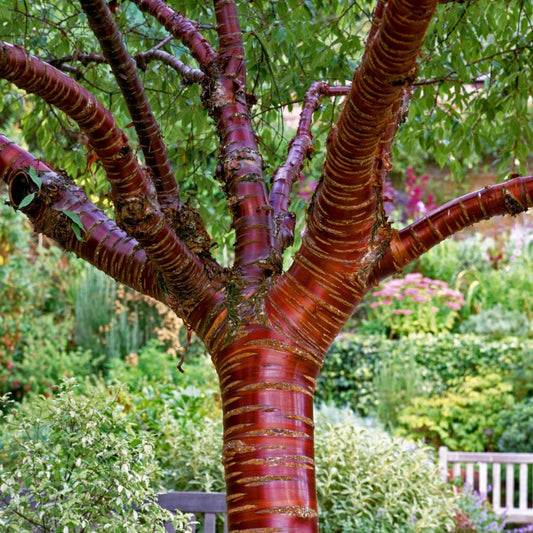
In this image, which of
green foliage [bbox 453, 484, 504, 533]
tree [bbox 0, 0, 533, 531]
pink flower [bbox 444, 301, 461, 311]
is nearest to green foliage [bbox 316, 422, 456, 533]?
green foliage [bbox 453, 484, 504, 533]

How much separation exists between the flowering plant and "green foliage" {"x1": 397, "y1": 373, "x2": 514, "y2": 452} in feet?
4.25

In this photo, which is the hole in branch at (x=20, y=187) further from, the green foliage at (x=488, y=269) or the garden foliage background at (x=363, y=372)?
the green foliage at (x=488, y=269)

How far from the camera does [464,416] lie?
7.06 metres

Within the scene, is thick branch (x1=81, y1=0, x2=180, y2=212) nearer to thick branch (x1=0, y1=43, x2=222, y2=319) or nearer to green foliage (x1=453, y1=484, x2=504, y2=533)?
thick branch (x1=0, y1=43, x2=222, y2=319)

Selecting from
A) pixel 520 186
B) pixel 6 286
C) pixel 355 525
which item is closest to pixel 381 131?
pixel 520 186

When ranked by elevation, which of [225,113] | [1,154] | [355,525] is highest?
[225,113]

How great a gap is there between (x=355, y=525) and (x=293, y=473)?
8.43 feet

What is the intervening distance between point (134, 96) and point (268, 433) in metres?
0.79

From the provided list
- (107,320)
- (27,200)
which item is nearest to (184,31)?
(27,200)

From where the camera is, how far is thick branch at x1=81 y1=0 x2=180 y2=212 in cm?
135

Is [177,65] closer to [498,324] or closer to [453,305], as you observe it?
[498,324]

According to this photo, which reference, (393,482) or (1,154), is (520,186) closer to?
(1,154)

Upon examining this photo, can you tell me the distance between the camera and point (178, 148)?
306cm

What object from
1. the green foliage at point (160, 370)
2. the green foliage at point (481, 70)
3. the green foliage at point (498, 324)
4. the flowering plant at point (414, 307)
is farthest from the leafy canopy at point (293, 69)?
the flowering plant at point (414, 307)
